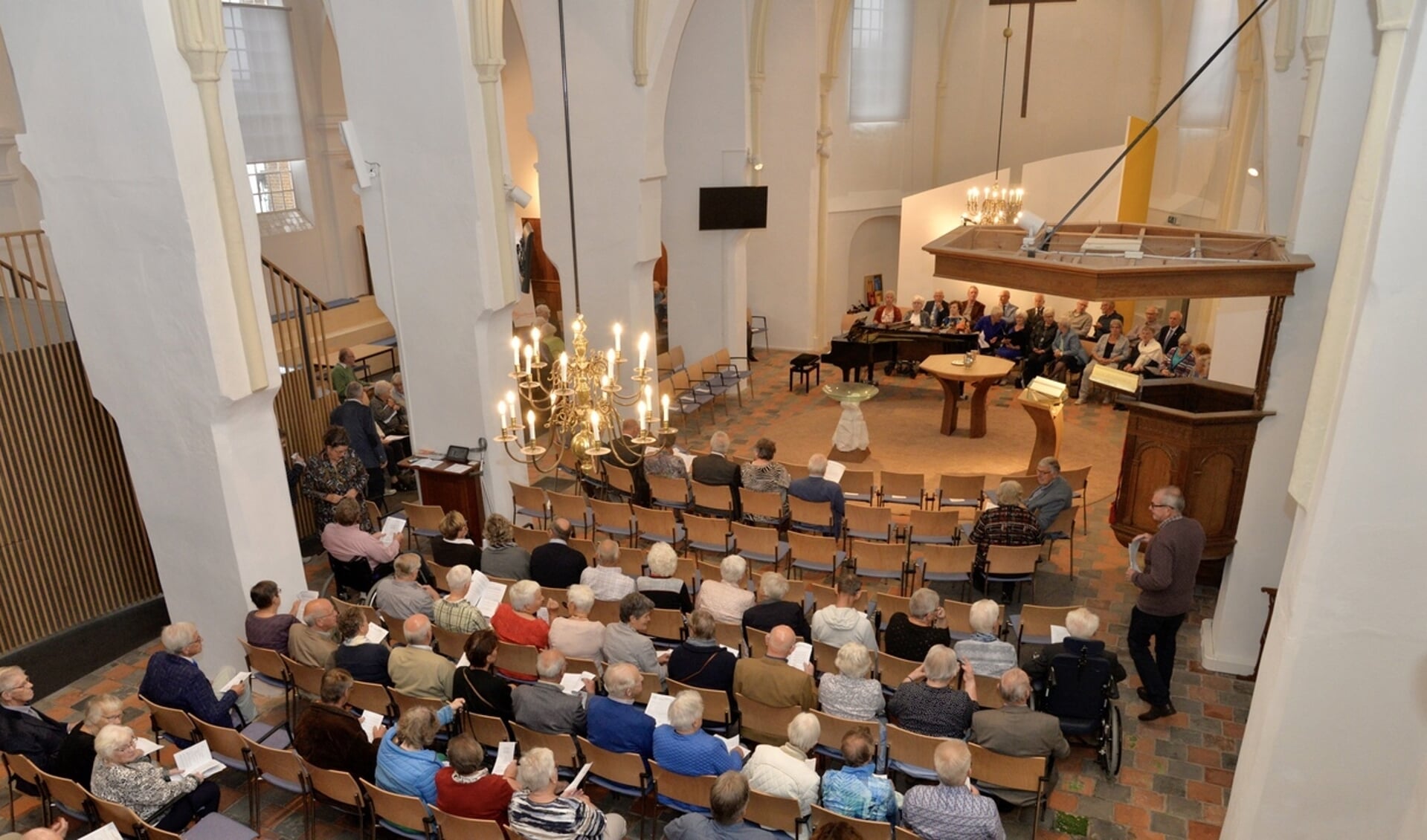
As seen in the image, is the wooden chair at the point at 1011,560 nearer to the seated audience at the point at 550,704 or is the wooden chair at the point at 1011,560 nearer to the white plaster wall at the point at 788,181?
the seated audience at the point at 550,704

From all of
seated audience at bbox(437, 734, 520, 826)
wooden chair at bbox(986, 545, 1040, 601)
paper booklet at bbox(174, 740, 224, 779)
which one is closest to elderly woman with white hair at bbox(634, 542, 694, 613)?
seated audience at bbox(437, 734, 520, 826)

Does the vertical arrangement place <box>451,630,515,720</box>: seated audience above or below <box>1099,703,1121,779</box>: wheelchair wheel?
above

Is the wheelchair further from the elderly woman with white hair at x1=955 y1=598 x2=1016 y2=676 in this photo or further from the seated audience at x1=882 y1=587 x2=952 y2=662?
the seated audience at x1=882 y1=587 x2=952 y2=662

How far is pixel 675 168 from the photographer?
14914 mm

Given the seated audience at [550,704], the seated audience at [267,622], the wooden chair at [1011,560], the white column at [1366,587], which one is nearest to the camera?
the white column at [1366,587]

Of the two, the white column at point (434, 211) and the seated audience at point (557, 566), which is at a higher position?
the white column at point (434, 211)

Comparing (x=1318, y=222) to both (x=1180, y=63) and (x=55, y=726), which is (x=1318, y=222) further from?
(x=1180, y=63)

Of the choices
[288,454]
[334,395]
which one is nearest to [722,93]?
[334,395]

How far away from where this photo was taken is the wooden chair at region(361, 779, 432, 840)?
17.0ft

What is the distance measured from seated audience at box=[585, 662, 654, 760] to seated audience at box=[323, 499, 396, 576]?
333cm

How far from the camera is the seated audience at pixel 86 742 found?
18.0ft

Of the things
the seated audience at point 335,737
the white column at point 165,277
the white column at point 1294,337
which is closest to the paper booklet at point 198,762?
the seated audience at point 335,737

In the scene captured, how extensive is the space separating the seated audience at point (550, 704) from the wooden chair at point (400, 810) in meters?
0.79

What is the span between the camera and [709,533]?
8.70 meters
